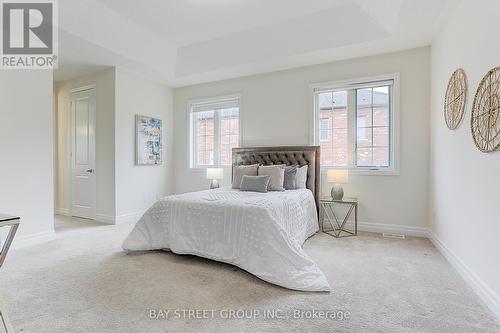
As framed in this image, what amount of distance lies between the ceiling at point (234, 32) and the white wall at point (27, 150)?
77 centimetres

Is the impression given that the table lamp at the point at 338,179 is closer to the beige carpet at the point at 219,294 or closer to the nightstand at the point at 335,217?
the nightstand at the point at 335,217

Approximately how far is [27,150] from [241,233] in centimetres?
304

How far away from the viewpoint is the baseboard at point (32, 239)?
10.8ft

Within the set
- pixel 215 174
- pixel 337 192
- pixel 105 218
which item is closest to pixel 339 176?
pixel 337 192

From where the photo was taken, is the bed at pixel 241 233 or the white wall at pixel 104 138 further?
the white wall at pixel 104 138

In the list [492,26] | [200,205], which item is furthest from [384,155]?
[200,205]

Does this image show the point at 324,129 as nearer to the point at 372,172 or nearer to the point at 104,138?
the point at 372,172

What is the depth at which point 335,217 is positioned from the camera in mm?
4293

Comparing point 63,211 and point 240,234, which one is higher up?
point 240,234

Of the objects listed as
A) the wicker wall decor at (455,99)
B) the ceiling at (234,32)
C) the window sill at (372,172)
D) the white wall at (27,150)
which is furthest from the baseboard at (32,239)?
the wicker wall decor at (455,99)

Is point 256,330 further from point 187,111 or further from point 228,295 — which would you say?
point 187,111

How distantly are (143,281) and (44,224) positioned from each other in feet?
7.50

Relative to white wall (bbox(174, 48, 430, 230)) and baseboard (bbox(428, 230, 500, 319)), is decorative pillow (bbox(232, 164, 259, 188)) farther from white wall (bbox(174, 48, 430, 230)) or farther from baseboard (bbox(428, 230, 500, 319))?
baseboard (bbox(428, 230, 500, 319))

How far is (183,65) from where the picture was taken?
4.93 m
